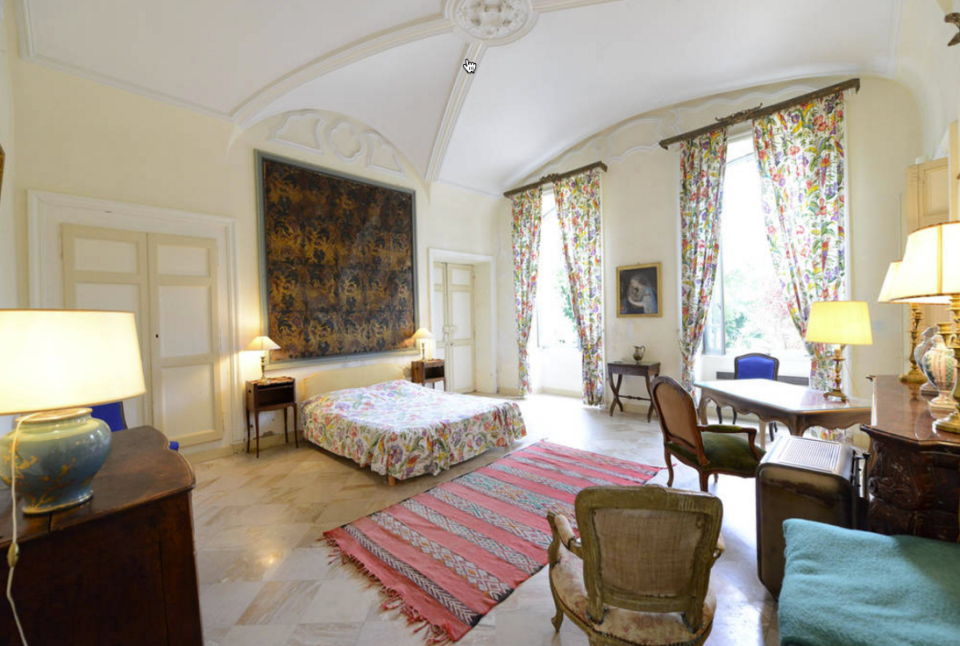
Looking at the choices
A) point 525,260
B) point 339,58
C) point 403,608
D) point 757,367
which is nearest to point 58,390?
point 403,608

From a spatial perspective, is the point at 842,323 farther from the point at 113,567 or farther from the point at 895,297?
the point at 113,567

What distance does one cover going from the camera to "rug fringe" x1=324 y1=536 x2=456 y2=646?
1.74 metres

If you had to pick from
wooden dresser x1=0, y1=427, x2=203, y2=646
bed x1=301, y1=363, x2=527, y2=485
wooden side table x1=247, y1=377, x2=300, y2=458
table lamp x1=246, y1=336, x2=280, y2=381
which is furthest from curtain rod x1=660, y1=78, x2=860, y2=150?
wooden dresser x1=0, y1=427, x2=203, y2=646

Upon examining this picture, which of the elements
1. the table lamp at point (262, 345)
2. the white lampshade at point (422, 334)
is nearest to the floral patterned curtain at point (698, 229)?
the white lampshade at point (422, 334)

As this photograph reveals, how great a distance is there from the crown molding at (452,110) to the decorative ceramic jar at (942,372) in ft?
13.9

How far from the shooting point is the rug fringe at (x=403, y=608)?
1.74m

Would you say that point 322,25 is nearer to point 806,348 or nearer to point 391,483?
point 391,483

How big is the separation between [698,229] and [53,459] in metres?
5.44

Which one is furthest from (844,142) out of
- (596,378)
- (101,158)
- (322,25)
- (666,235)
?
(101,158)

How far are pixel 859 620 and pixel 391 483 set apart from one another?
288 centimetres

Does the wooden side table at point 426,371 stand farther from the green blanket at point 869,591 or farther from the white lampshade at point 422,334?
the green blanket at point 869,591

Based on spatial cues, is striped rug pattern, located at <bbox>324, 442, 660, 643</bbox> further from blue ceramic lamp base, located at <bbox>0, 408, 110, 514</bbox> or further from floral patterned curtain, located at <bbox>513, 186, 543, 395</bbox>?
floral patterned curtain, located at <bbox>513, 186, 543, 395</bbox>

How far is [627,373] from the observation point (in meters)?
5.18

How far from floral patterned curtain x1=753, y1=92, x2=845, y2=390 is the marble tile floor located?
2.17m
